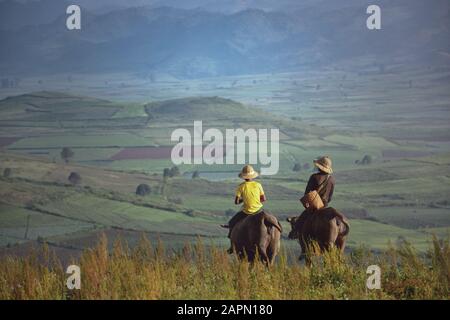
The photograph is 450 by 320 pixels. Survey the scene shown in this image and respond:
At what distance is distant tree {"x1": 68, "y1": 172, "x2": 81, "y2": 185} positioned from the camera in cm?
7646

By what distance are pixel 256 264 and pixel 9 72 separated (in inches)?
7147

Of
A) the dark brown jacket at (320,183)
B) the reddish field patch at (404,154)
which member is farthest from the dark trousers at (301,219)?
the reddish field patch at (404,154)

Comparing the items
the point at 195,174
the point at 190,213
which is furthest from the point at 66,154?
the point at 190,213

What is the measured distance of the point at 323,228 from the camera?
13320 millimetres

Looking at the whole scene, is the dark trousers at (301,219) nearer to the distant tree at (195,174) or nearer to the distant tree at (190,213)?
the distant tree at (190,213)

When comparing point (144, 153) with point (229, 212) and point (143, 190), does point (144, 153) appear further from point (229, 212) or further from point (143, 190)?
point (229, 212)

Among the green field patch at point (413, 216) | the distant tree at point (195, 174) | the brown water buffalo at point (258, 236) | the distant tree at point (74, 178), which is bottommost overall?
the brown water buffalo at point (258, 236)

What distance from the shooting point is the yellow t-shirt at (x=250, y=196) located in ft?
43.6

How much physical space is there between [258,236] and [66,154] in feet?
261

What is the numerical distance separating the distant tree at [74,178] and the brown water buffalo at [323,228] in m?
64.1

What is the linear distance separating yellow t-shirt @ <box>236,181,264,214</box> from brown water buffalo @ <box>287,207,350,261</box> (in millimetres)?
842

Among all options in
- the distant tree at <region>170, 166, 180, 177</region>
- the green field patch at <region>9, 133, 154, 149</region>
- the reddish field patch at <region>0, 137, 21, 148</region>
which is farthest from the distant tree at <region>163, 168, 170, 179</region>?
the reddish field patch at <region>0, 137, 21, 148</region>

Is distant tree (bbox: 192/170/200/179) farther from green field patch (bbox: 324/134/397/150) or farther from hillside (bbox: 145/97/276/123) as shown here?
hillside (bbox: 145/97/276/123)
